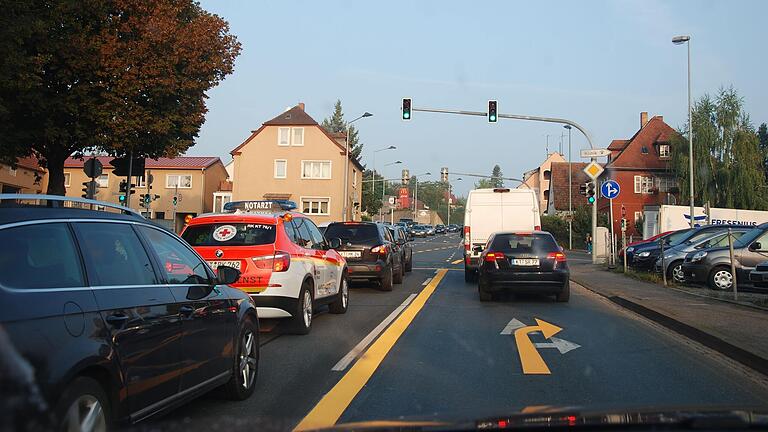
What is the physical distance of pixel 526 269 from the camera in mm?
12859

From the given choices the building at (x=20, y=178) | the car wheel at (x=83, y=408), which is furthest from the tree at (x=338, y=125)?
the car wheel at (x=83, y=408)

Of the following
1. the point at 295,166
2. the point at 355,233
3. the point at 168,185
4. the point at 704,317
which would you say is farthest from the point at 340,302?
the point at 168,185

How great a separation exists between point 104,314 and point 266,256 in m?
4.85

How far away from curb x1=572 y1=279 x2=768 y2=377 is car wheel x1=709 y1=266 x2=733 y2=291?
472 centimetres

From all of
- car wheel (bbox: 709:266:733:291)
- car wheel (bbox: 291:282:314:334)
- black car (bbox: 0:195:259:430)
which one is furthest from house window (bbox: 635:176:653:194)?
black car (bbox: 0:195:259:430)

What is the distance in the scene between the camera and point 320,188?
55.7 m

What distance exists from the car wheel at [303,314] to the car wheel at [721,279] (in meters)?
11.4

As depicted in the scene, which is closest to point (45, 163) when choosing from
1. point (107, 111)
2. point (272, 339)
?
point (107, 111)

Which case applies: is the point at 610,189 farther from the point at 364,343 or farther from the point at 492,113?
the point at 364,343

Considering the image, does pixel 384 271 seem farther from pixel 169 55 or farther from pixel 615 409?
pixel 615 409

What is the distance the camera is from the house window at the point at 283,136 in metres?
56.1

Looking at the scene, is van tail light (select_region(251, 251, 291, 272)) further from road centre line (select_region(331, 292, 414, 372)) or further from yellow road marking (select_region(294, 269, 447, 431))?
yellow road marking (select_region(294, 269, 447, 431))

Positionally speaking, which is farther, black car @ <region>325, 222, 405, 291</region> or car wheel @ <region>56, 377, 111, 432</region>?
black car @ <region>325, 222, 405, 291</region>

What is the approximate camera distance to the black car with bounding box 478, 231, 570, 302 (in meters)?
12.8
